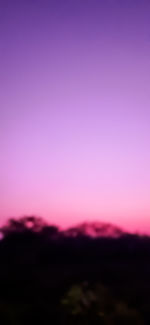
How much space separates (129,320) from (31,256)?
20.8 feet

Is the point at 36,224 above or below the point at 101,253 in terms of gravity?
above

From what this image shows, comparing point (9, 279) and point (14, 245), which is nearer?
point (9, 279)

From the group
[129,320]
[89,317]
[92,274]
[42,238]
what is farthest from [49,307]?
[42,238]

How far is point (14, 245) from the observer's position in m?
18.3

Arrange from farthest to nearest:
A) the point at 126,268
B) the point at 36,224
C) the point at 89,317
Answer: the point at 36,224 < the point at 126,268 < the point at 89,317

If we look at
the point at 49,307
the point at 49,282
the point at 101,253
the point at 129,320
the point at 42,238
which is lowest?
the point at 129,320

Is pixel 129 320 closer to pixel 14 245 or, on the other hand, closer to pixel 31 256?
pixel 31 256

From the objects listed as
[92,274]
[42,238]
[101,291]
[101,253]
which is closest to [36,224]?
[42,238]

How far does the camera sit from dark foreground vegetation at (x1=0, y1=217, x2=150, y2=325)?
12.0 m

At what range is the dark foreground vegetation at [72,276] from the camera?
39.4ft

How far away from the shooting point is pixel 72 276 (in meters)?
15.6

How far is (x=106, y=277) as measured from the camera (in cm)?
1684

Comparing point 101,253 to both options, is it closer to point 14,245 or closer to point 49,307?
point 14,245

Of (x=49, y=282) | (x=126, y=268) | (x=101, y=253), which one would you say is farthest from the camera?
(x=101, y=253)
